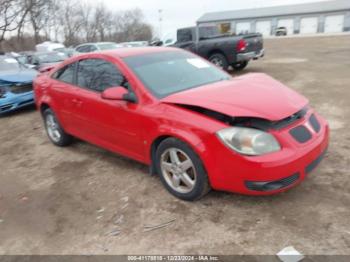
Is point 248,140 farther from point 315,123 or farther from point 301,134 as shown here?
point 315,123

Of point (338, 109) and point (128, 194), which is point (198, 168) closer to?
point (128, 194)

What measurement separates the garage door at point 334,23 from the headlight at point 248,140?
64.0 metres

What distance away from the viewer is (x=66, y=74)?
5160mm

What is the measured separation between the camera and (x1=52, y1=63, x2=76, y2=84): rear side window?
5012 mm

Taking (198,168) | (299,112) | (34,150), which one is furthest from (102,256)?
(34,150)

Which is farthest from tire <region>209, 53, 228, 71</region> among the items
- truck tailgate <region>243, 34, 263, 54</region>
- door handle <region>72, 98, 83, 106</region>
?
door handle <region>72, 98, 83, 106</region>

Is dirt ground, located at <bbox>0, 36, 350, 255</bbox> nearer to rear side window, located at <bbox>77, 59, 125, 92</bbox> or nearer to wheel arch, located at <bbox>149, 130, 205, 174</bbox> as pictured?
wheel arch, located at <bbox>149, 130, 205, 174</bbox>

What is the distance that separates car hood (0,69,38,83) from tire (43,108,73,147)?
3479 millimetres

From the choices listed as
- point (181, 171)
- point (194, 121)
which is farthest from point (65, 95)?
point (194, 121)

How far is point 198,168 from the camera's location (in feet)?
10.7

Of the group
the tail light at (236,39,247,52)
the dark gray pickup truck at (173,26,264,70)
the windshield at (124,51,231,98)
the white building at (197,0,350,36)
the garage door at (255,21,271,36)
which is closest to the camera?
the windshield at (124,51,231,98)

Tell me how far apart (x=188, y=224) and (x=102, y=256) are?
83 centimetres

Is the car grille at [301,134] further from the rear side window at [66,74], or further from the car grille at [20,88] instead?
the car grille at [20,88]

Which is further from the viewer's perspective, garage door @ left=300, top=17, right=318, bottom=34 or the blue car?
garage door @ left=300, top=17, right=318, bottom=34
